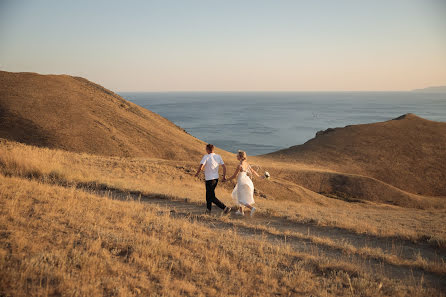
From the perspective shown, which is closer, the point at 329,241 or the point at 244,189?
the point at 329,241

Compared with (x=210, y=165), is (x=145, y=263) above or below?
below

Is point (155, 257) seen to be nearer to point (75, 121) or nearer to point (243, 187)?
point (243, 187)

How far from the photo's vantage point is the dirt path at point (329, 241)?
5.97 meters

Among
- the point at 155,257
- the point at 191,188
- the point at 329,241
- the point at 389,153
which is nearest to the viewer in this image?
the point at 155,257

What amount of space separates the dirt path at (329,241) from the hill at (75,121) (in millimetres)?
18339

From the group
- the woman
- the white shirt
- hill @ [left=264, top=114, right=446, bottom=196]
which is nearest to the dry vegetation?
the woman

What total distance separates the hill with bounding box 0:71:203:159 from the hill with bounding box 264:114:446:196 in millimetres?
18526

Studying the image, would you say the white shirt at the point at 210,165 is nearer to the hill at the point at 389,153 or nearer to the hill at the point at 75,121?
the hill at the point at 75,121

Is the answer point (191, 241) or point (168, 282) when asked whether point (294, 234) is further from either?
point (168, 282)

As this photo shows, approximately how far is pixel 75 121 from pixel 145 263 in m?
28.3

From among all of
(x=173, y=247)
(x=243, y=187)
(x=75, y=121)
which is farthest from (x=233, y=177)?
(x=75, y=121)

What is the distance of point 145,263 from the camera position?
5.09m

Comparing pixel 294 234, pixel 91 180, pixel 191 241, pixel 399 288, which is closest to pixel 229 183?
pixel 91 180

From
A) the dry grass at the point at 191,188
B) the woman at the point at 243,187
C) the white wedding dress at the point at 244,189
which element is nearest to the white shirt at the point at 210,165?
the woman at the point at 243,187
